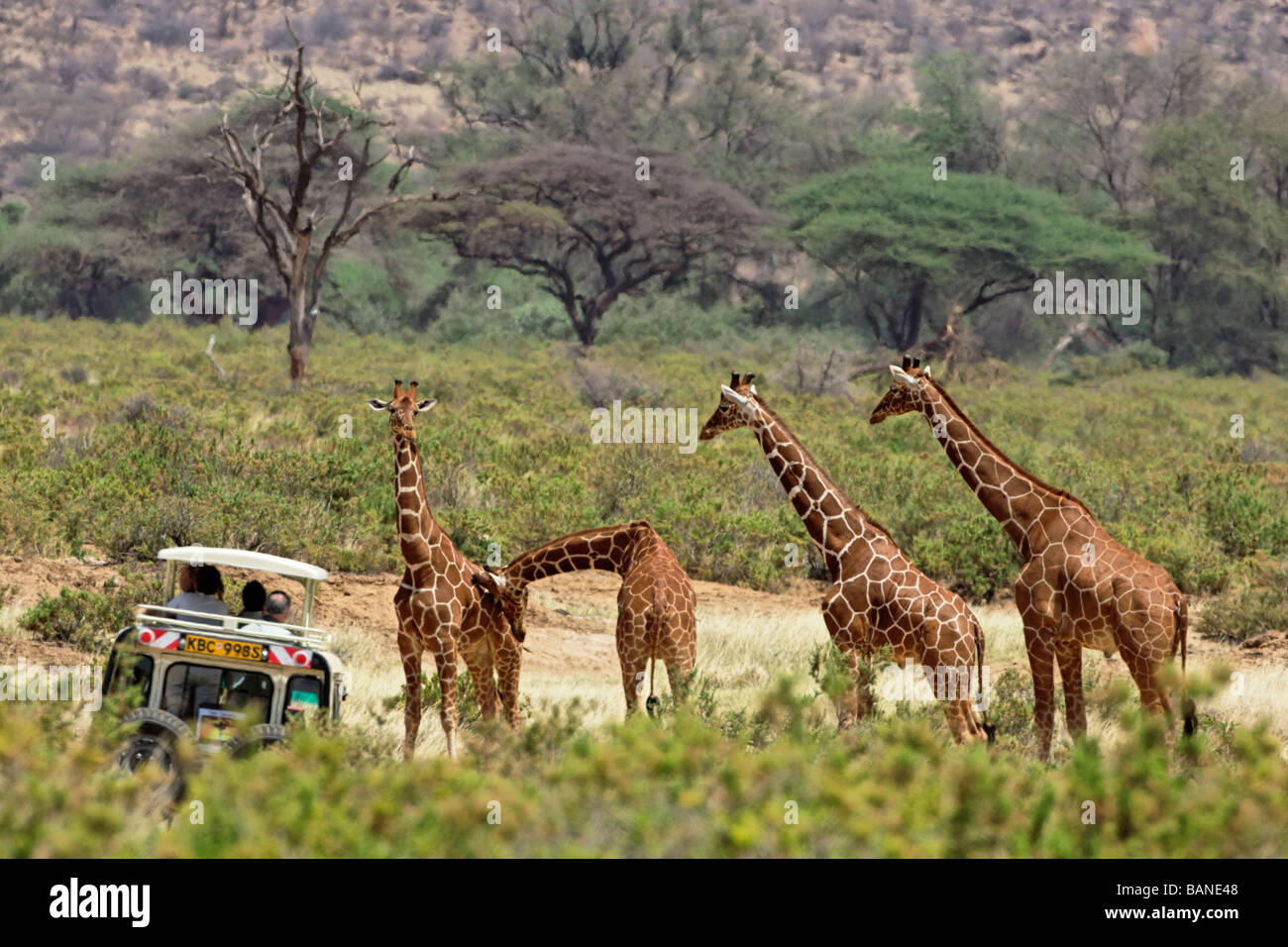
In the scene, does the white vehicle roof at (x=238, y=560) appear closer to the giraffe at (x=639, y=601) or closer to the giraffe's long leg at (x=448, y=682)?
the giraffe's long leg at (x=448, y=682)

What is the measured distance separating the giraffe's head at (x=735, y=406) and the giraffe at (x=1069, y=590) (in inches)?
41.7

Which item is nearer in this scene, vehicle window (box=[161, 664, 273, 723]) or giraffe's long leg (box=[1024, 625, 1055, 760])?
vehicle window (box=[161, 664, 273, 723])

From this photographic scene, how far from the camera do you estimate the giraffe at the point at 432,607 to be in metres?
8.05

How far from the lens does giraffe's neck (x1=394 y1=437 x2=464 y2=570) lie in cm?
814

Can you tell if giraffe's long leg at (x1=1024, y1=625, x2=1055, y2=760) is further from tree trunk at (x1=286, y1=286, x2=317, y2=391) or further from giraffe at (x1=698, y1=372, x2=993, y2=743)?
tree trunk at (x1=286, y1=286, x2=317, y2=391)

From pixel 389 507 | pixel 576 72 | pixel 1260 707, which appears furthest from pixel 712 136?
pixel 1260 707

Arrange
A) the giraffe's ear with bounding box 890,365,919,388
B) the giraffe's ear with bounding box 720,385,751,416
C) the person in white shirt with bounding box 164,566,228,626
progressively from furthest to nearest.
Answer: the giraffe's ear with bounding box 720,385,751,416 → the giraffe's ear with bounding box 890,365,919,388 → the person in white shirt with bounding box 164,566,228,626

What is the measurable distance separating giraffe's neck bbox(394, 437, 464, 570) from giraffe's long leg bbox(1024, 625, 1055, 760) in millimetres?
2952

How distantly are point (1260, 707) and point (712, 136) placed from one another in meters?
46.2

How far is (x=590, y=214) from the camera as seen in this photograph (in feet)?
131

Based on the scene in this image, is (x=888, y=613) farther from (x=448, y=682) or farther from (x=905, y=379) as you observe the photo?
(x=448, y=682)

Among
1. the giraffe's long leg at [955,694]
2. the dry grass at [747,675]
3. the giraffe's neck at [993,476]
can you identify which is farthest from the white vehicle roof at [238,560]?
the giraffe's neck at [993,476]

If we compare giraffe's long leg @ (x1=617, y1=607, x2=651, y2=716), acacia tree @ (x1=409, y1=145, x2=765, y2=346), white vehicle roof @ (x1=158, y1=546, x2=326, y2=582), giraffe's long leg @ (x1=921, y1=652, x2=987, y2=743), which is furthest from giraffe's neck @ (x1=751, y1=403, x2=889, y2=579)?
acacia tree @ (x1=409, y1=145, x2=765, y2=346)
